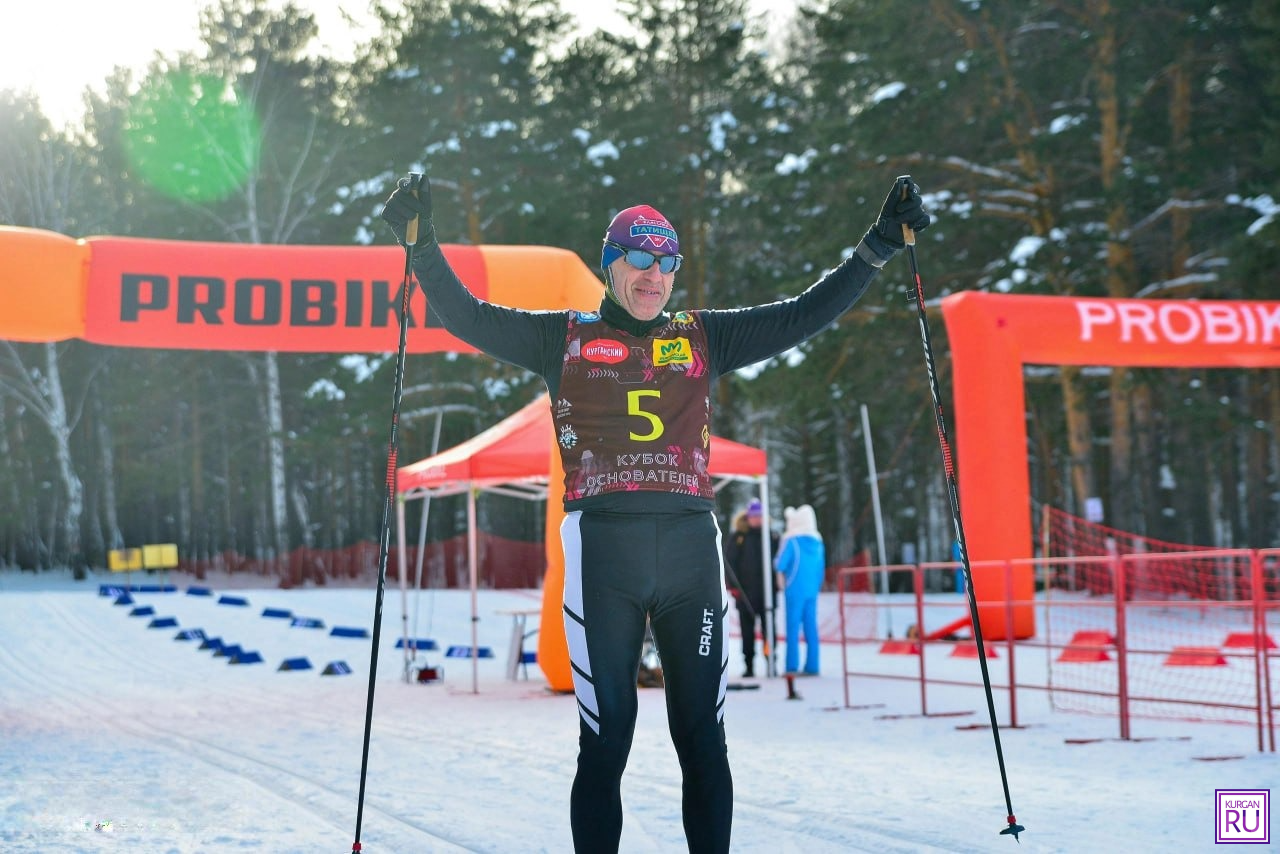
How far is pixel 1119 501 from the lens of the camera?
71.2 feet

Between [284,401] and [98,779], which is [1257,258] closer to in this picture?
[98,779]

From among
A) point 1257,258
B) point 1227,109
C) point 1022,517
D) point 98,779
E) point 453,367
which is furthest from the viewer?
point 453,367

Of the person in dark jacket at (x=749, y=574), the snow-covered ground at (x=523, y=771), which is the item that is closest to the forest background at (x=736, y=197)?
the person in dark jacket at (x=749, y=574)

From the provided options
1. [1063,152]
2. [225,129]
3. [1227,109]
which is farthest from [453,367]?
Answer: [1227,109]

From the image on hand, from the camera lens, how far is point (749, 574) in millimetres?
12539

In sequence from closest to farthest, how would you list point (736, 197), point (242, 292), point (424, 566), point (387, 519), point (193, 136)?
1. point (387, 519)
2. point (242, 292)
3. point (736, 197)
4. point (424, 566)
5. point (193, 136)

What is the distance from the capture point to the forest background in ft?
69.7

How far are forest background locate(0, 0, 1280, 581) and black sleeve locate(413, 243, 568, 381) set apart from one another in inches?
385

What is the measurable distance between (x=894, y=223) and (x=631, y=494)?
1.15 m

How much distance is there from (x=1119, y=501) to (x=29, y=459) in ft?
100

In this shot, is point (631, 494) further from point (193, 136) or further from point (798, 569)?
point (193, 136)

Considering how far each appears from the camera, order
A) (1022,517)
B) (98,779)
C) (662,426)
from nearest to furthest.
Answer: (662,426) < (98,779) < (1022,517)
